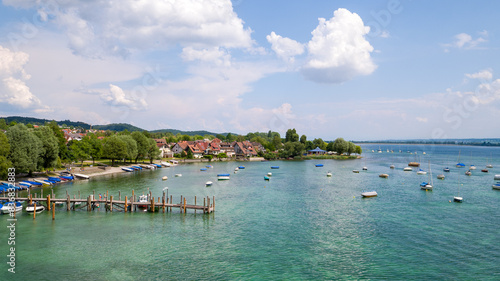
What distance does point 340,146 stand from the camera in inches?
7126

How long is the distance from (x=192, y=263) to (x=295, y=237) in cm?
1308

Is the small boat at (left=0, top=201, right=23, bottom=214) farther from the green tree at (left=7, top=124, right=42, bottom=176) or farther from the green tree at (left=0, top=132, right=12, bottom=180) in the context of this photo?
the green tree at (left=7, top=124, right=42, bottom=176)

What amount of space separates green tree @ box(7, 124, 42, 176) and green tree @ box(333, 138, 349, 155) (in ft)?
502

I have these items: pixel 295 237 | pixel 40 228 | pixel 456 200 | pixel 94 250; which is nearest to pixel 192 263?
pixel 94 250

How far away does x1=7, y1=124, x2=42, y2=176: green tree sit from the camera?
60844mm

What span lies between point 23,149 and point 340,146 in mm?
156612

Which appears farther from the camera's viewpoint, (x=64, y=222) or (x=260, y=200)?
(x=260, y=200)

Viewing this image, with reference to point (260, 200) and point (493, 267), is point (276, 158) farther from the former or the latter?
point (493, 267)

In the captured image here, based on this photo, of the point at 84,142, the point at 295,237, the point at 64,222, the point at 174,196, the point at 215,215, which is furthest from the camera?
the point at 84,142

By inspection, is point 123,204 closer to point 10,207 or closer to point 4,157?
point 10,207

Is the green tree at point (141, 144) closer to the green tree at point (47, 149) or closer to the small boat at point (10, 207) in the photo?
the green tree at point (47, 149)

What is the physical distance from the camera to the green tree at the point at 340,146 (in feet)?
592

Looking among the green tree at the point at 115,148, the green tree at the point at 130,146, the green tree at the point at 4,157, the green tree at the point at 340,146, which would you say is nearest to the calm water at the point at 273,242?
the green tree at the point at 4,157

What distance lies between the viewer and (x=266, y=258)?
96.5 feet
